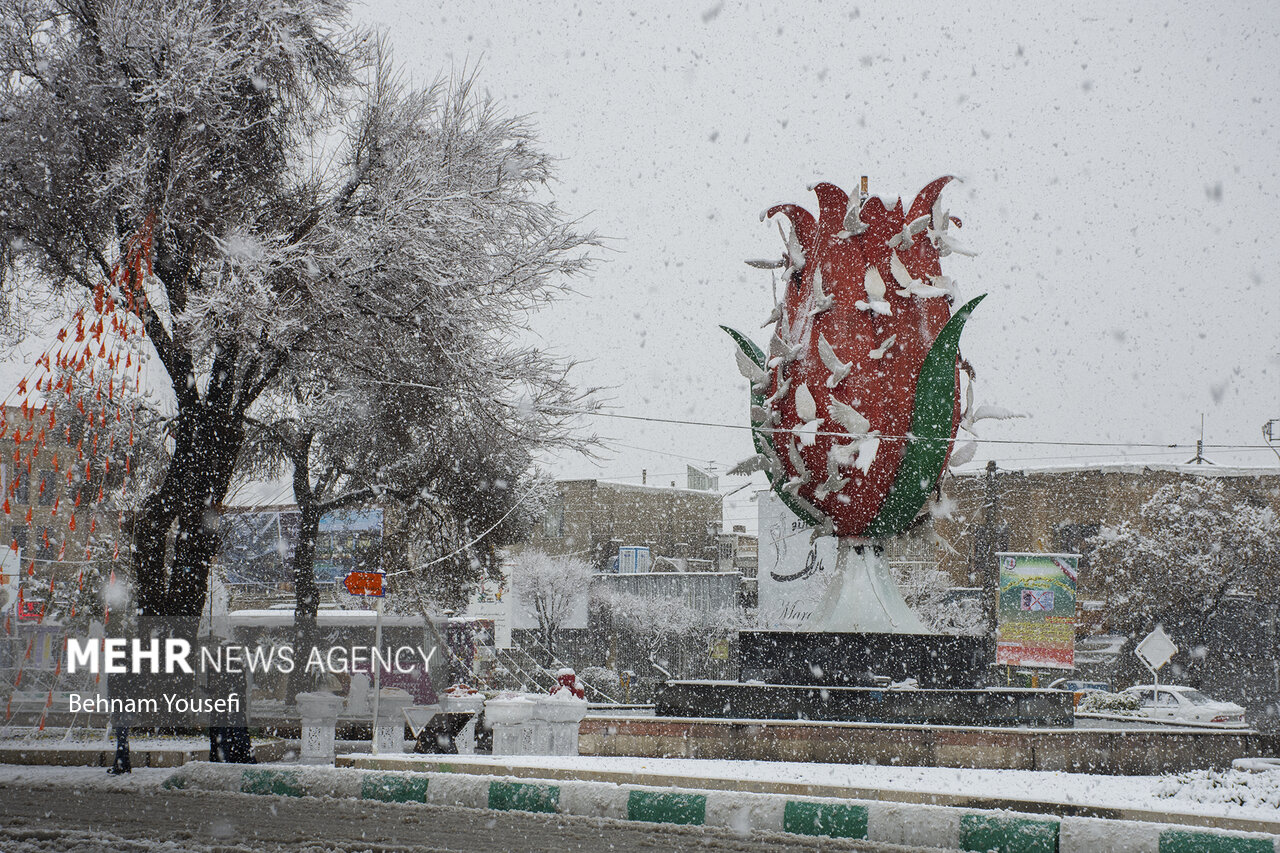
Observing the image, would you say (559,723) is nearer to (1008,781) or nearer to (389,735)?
(389,735)

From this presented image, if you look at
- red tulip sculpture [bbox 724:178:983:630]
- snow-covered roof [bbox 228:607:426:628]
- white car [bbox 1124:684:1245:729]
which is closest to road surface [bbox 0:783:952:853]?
red tulip sculpture [bbox 724:178:983:630]

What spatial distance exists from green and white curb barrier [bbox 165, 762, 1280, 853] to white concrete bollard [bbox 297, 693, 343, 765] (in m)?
4.03

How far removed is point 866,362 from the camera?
43.6 feet

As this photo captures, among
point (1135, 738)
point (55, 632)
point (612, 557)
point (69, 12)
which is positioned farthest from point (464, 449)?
point (612, 557)

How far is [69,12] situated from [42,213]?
200cm

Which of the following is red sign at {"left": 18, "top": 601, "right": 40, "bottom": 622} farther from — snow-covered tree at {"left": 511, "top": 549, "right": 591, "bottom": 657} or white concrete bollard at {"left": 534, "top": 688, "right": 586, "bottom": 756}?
white concrete bollard at {"left": 534, "top": 688, "right": 586, "bottom": 756}

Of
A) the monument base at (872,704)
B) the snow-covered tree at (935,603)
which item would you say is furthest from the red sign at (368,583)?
the snow-covered tree at (935,603)

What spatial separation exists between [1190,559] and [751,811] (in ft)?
113

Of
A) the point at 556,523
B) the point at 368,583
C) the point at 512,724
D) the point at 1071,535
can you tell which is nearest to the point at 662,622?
the point at 556,523

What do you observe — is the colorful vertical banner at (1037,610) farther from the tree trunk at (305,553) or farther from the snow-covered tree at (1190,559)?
the tree trunk at (305,553)

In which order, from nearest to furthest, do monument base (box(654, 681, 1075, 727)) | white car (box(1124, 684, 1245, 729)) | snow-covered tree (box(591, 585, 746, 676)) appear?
monument base (box(654, 681, 1075, 727))
white car (box(1124, 684, 1245, 729))
snow-covered tree (box(591, 585, 746, 676))

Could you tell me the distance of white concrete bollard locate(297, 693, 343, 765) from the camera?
45.4 ft

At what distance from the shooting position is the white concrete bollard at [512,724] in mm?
12125

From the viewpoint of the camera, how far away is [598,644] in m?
46.7
